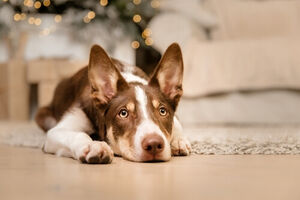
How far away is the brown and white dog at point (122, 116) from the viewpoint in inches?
83.2

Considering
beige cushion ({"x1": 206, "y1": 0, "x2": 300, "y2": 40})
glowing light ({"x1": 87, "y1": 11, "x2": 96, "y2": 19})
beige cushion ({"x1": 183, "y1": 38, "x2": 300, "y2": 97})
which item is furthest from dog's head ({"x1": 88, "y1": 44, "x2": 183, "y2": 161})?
glowing light ({"x1": 87, "y1": 11, "x2": 96, "y2": 19})

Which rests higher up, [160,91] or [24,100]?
[160,91]

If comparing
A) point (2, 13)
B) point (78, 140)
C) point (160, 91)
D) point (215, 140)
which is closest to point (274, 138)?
point (215, 140)

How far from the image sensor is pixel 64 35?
252 inches

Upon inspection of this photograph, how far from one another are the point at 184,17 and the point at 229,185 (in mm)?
3649

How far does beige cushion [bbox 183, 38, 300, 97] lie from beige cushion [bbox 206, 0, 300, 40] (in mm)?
873

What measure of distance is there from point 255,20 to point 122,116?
353cm

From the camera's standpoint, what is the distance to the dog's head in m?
2.12

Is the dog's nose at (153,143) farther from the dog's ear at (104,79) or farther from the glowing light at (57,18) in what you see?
the glowing light at (57,18)

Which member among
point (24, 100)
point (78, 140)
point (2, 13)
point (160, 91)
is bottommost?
point (24, 100)

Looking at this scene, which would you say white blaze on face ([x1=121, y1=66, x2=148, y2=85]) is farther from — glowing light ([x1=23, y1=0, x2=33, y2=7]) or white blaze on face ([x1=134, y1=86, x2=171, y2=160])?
glowing light ([x1=23, y1=0, x2=33, y2=7])

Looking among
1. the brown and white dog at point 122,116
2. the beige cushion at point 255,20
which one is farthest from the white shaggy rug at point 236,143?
the beige cushion at point 255,20

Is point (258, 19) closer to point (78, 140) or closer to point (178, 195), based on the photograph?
point (78, 140)

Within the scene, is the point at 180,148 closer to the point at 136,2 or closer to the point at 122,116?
the point at 122,116
